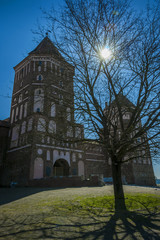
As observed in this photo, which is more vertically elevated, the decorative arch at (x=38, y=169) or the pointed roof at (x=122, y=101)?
the pointed roof at (x=122, y=101)

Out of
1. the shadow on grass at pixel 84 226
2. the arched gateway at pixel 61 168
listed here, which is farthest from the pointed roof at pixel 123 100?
the arched gateway at pixel 61 168

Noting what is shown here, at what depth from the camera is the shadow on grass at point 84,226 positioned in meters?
2.67

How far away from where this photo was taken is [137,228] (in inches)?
118

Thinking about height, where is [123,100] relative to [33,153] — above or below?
below

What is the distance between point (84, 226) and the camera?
10.2ft

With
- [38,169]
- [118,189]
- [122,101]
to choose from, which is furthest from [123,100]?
[38,169]

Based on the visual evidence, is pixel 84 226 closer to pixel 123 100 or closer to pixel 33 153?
pixel 123 100

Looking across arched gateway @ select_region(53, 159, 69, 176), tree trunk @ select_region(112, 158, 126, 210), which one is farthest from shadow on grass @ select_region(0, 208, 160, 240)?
arched gateway @ select_region(53, 159, 69, 176)

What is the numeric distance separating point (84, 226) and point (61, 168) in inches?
853

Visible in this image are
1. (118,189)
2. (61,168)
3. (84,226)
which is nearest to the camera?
(84,226)

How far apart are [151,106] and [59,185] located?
1246 cm

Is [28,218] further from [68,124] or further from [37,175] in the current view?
[37,175]

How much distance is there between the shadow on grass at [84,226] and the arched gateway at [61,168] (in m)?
20.1

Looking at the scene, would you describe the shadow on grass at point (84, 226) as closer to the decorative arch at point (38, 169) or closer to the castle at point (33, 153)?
the castle at point (33, 153)
